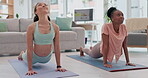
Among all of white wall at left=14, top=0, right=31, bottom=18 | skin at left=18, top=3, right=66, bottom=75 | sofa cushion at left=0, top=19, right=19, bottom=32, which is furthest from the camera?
white wall at left=14, top=0, right=31, bottom=18

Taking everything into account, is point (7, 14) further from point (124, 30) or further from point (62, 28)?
point (124, 30)

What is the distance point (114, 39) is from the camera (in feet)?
7.52

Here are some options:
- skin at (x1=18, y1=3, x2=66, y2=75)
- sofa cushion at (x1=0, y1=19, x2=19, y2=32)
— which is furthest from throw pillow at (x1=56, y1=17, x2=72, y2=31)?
skin at (x1=18, y1=3, x2=66, y2=75)

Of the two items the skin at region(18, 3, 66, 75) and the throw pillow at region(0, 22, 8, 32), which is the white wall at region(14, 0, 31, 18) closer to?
the throw pillow at region(0, 22, 8, 32)

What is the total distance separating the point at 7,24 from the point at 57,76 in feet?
9.94

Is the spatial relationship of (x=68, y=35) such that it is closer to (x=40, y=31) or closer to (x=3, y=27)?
(x=3, y=27)

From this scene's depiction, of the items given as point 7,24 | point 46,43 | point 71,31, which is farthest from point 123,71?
point 7,24

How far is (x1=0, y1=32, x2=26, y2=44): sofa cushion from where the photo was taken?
3666 mm

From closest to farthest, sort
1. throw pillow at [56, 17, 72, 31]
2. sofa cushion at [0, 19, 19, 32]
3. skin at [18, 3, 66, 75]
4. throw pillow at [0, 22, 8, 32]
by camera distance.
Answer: skin at [18, 3, 66, 75] → throw pillow at [0, 22, 8, 32] → sofa cushion at [0, 19, 19, 32] → throw pillow at [56, 17, 72, 31]

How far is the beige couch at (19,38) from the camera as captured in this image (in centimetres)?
370

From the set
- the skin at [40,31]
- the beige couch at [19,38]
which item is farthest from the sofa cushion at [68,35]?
the skin at [40,31]

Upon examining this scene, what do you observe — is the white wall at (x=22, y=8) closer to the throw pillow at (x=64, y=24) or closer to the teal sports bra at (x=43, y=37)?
the throw pillow at (x=64, y=24)

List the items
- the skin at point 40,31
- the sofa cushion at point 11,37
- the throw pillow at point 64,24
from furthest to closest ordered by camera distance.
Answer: the throw pillow at point 64,24 → the sofa cushion at point 11,37 → the skin at point 40,31

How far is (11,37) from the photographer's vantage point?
3736mm
